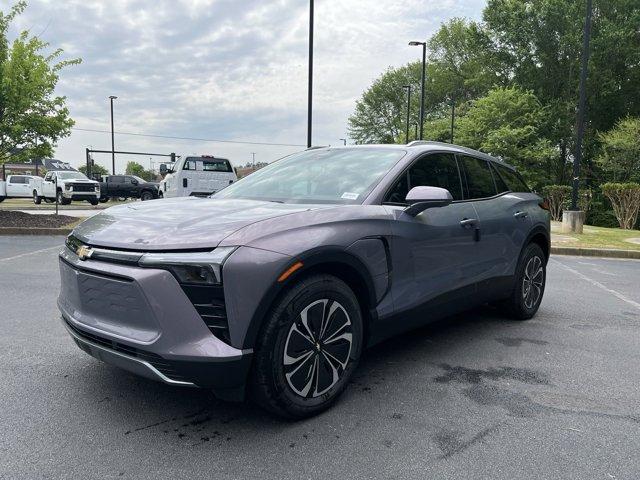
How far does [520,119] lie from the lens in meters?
30.5

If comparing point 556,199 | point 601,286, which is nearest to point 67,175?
point 556,199

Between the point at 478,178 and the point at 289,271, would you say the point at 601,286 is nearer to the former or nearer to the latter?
the point at 478,178

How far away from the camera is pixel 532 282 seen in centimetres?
496

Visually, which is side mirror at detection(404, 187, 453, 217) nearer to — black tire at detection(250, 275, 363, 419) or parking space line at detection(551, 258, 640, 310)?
black tire at detection(250, 275, 363, 419)

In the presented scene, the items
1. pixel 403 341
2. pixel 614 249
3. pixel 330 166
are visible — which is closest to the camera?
pixel 330 166

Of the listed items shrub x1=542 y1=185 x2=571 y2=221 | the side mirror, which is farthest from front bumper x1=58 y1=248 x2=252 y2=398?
shrub x1=542 y1=185 x2=571 y2=221

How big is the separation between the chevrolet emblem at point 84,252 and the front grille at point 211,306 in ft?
2.12

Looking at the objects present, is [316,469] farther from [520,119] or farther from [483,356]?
[520,119]

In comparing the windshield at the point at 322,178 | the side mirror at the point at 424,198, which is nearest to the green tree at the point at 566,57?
the windshield at the point at 322,178

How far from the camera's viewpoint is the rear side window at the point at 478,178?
4223mm

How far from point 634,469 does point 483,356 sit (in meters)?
1.56

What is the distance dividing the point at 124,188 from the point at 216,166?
60.0 feet

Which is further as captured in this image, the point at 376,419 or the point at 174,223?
the point at 376,419

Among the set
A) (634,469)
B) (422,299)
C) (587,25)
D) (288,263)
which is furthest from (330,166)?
(587,25)
